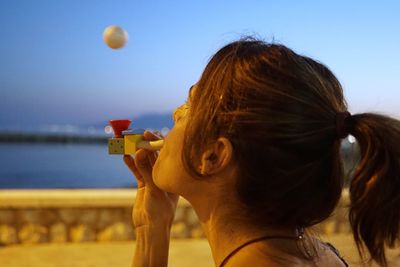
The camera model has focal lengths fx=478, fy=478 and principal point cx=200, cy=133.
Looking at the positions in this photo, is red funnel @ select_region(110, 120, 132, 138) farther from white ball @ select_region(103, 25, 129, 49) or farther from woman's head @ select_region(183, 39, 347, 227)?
white ball @ select_region(103, 25, 129, 49)

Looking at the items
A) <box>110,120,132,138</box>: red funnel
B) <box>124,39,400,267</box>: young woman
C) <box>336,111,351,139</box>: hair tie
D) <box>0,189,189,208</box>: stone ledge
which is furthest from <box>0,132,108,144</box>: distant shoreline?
<box>336,111,351,139</box>: hair tie

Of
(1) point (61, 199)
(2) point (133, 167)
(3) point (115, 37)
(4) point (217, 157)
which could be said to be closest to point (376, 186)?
(4) point (217, 157)

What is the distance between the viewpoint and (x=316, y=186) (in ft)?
2.76

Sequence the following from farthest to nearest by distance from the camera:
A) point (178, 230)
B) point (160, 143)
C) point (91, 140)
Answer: point (91, 140) < point (178, 230) < point (160, 143)

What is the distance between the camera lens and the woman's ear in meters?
0.83

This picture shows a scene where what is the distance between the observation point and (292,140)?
795 mm

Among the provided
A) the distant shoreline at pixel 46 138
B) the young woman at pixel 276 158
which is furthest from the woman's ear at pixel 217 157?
the distant shoreline at pixel 46 138

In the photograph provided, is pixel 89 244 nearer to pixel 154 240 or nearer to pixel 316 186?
pixel 154 240

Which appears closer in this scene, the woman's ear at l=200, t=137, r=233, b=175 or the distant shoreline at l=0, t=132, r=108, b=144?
the woman's ear at l=200, t=137, r=233, b=175

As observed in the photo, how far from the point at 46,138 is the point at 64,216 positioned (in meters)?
35.8

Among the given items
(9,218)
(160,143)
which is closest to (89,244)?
(9,218)

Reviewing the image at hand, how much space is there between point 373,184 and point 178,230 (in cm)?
311

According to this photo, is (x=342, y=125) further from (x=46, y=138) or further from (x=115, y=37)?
(x=46, y=138)

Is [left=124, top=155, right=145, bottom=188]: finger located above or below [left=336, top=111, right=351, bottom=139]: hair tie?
below
